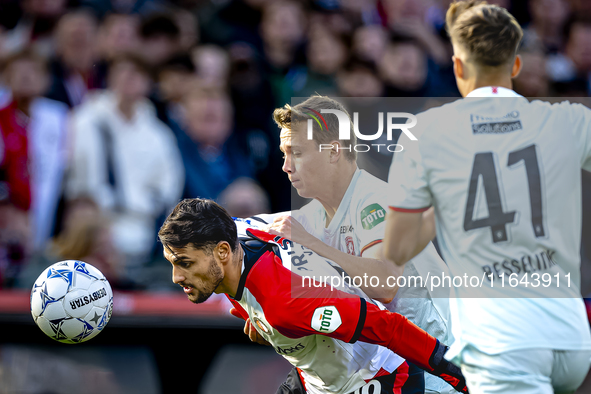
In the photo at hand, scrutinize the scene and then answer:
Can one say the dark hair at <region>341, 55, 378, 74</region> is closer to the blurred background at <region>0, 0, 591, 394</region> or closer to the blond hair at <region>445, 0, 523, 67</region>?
the blurred background at <region>0, 0, 591, 394</region>

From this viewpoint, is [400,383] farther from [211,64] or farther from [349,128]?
[211,64]

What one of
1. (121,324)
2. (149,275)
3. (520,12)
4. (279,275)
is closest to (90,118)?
(149,275)

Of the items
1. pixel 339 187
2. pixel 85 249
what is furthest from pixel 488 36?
pixel 85 249

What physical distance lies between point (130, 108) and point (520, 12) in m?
6.26

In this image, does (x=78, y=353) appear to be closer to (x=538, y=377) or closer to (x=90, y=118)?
(x=90, y=118)

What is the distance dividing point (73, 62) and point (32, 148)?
47.9 inches

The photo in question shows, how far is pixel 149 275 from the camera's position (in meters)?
6.43

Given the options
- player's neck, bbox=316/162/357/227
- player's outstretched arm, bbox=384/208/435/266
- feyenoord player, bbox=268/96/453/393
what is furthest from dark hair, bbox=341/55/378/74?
player's outstretched arm, bbox=384/208/435/266

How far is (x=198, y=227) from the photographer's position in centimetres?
329

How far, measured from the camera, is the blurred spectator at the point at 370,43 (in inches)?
326

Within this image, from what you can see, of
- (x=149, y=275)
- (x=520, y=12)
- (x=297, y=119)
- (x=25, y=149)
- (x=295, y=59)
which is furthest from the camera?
(x=520, y=12)

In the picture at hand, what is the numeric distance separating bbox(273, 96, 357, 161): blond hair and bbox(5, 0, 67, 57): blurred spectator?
5.30m

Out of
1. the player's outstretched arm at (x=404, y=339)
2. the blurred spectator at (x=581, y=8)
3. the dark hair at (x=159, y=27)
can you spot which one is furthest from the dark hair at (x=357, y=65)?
the player's outstretched arm at (x=404, y=339)

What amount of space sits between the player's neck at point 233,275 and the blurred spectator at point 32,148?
4.28 metres
